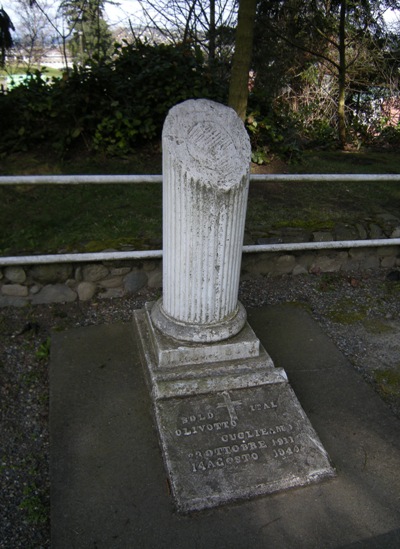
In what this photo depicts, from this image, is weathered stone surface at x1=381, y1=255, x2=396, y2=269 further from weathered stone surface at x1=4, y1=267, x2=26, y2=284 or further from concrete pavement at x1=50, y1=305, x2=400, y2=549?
weathered stone surface at x1=4, y1=267, x2=26, y2=284

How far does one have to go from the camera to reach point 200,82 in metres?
5.19

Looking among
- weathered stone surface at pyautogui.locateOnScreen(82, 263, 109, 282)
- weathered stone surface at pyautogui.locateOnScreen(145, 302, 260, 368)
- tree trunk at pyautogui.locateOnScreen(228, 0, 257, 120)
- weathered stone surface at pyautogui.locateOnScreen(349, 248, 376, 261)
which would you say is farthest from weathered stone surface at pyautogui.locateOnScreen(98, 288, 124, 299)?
tree trunk at pyautogui.locateOnScreen(228, 0, 257, 120)

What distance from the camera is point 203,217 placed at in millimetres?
2043

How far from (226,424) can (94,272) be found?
5.31 feet

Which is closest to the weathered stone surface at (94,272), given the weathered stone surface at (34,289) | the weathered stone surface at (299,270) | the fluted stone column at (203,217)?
the weathered stone surface at (34,289)

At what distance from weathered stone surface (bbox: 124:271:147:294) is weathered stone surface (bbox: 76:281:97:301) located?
0.24 metres

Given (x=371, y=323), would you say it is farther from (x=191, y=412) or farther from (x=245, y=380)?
(x=191, y=412)

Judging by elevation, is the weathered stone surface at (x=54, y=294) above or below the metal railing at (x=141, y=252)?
below

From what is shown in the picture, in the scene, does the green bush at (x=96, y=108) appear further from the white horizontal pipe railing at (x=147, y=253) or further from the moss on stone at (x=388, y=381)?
the moss on stone at (x=388, y=381)

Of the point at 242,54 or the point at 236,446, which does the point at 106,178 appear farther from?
the point at 242,54

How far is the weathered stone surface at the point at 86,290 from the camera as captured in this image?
3.33 m

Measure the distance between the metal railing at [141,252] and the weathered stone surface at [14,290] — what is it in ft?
0.98

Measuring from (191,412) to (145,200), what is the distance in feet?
8.16

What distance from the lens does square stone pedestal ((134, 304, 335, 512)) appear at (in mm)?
1972
